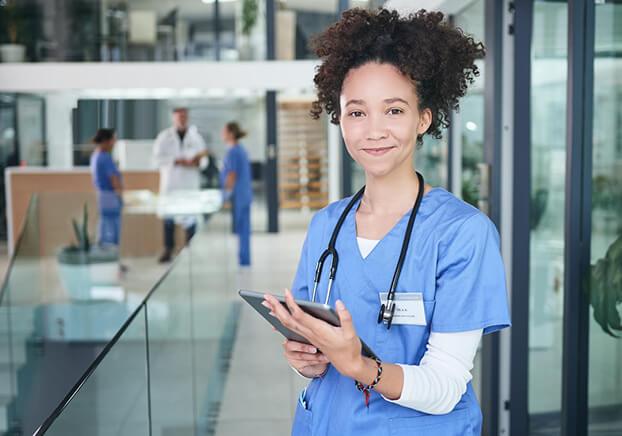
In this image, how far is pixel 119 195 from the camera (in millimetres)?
7727

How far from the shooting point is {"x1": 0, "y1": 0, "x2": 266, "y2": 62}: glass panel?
9.68 m

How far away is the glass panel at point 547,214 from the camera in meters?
3.01

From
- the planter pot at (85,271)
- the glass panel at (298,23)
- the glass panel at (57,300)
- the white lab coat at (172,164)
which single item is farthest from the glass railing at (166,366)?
the glass panel at (298,23)

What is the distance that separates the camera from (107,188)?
7.73 meters

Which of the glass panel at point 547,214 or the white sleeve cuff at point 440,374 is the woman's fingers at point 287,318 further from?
the glass panel at point 547,214

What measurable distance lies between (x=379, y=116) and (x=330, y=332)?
1.39 feet

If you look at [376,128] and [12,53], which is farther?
[12,53]

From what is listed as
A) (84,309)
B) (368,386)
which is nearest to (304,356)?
(368,386)

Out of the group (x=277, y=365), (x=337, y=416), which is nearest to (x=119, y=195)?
(x=277, y=365)

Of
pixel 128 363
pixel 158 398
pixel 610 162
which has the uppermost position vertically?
pixel 610 162

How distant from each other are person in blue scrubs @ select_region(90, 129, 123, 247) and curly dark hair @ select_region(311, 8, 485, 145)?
5.93 m

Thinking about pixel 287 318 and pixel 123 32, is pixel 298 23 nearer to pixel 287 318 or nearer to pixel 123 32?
pixel 123 32

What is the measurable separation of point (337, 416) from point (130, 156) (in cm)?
781

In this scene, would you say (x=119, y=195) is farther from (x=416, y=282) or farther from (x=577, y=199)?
(x=416, y=282)
